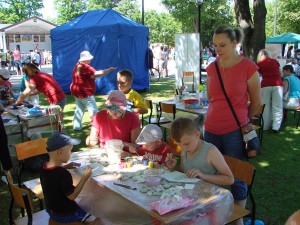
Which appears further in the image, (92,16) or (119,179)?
(92,16)

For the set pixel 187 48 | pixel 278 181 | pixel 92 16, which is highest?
pixel 92 16

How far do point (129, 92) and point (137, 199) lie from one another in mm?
2852

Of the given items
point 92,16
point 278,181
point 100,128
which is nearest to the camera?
point 100,128

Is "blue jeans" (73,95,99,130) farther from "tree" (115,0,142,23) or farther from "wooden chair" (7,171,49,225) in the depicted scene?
"tree" (115,0,142,23)

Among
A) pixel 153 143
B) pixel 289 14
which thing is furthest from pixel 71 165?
pixel 289 14

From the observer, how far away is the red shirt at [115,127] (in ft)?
11.5

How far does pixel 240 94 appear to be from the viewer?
115 inches

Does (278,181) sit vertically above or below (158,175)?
below

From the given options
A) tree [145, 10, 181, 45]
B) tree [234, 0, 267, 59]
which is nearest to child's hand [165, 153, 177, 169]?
tree [234, 0, 267, 59]

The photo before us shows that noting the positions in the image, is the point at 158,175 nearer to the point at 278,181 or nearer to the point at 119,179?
the point at 119,179

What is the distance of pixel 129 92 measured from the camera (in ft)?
16.0

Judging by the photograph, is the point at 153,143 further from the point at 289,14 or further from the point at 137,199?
the point at 289,14

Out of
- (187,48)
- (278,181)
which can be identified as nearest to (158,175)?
(278,181)

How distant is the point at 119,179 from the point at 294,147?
4.34 meters
